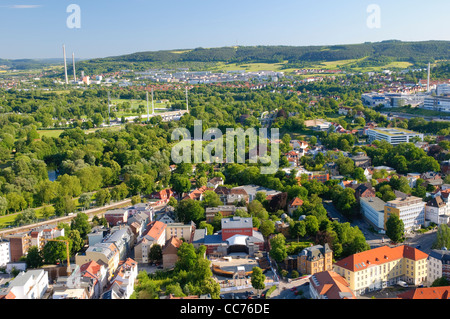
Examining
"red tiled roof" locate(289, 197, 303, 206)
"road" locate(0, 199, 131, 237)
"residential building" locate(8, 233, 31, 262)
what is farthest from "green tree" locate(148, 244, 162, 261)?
"red tiled roof" locate(289, 197, 303, 206)

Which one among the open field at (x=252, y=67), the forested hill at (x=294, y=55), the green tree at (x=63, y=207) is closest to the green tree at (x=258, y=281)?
the green tree at (x=63, y=207)

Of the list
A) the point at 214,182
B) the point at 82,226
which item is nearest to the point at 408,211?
the point at 214,182

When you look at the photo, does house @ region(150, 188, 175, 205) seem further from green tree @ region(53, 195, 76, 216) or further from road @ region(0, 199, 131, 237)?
green tree @ region(53, 195, 76, 216)

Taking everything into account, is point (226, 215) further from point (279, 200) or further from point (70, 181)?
point (70, 181)

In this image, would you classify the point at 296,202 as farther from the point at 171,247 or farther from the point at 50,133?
the point at 50,133

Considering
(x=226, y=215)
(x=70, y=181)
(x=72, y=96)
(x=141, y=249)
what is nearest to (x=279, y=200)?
(x=226, y=215)

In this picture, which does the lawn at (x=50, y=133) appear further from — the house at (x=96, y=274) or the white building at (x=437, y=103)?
the white building at (x=437, y=103)
